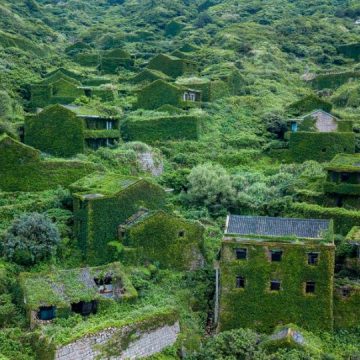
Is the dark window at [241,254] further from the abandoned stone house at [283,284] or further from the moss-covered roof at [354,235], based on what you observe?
the moss-covered roof at [354,235]

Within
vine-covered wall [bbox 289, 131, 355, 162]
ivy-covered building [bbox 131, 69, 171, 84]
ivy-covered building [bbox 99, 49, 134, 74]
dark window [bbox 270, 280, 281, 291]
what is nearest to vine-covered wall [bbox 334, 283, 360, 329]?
dark window [bbox 270, 280, 281, 291]

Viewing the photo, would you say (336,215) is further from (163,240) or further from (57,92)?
(57,92)

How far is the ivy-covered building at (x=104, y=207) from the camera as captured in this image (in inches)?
1478

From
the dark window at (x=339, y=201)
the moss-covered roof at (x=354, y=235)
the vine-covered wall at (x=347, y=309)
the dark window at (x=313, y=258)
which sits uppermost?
the dark window at (x=339, y=201)

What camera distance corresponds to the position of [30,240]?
114 ft

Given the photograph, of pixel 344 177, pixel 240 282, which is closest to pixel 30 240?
pixel 240 282

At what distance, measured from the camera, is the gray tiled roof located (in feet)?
114

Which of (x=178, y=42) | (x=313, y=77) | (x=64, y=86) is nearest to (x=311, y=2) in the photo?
(x=178, y=42)

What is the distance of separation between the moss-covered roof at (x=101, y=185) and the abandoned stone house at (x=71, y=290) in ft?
19.8

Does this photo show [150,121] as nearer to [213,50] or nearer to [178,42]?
[213,50]

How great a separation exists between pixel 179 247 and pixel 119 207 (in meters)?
4.64

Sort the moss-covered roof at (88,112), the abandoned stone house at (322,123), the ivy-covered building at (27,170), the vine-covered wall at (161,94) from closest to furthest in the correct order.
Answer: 1. the ivy-covered building at (27,170)
2. the moss-covered roof at (88,112)
3. the abandoned stone house at (322,123)
4. the vine-covered wall at (161,94)

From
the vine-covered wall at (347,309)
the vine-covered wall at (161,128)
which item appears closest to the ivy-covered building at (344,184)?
the vine-covered wall at (347,309)

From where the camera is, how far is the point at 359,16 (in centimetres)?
11094
